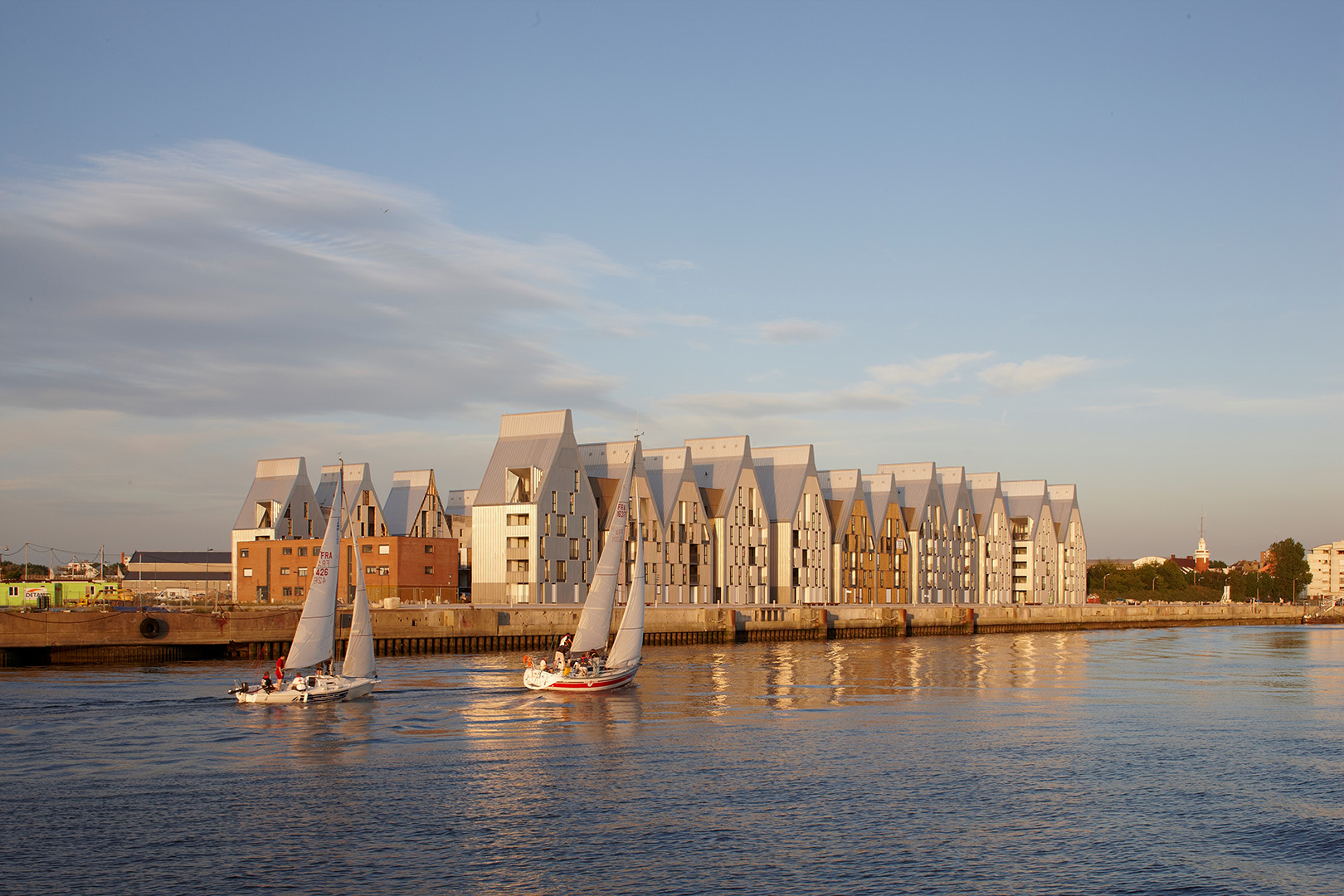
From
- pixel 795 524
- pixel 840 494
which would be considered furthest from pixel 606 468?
pixel 840 494

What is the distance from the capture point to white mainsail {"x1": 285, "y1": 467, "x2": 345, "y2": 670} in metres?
64.4

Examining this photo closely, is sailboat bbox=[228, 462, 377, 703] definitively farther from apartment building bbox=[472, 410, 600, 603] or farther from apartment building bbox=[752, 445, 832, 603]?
apartment building bbox=[752, 445, 832, 603]

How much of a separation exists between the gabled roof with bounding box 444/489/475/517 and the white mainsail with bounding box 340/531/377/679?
350 ft

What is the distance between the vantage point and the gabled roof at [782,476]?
160 metres

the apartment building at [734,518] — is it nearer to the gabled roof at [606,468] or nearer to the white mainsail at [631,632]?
the gabled roof at [606,468]

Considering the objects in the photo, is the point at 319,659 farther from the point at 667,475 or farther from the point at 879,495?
the point at 879,495

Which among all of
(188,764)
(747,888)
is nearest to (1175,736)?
(747,888)

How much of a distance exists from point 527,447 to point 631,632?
2105 inches

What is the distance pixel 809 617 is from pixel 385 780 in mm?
103942

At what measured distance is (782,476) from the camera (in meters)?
164

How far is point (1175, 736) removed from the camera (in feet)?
194

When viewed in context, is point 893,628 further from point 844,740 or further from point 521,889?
point 521,889

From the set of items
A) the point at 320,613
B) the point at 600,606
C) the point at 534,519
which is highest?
the point at 534,519

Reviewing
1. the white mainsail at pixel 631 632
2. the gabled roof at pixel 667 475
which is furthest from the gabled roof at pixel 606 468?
the white mainsail at pixel 631 632
